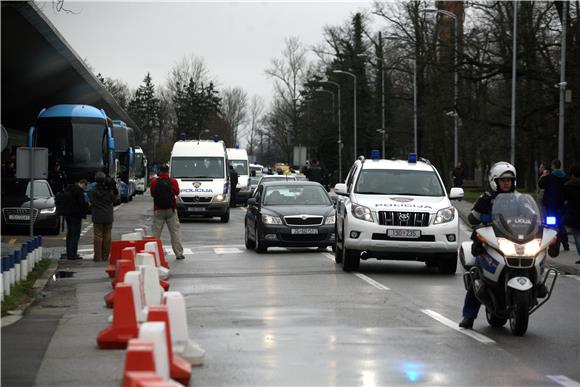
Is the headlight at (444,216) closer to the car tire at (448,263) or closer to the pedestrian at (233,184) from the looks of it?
the car tire at (448,263)

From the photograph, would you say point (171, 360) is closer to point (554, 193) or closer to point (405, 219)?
point (405, 219)

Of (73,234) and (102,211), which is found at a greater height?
(102,211)

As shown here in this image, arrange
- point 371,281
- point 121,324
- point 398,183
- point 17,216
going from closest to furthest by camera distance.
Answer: point 121,324
point 371,281
point 398,183
point 17,216

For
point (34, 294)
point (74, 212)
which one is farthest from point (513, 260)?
point (74, 212)

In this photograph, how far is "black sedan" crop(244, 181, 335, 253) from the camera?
77.8ft

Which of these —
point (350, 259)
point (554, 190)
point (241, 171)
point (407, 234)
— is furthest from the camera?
point (241, 171)

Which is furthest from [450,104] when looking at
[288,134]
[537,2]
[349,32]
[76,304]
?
[288,134]

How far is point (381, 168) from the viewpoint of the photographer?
20719mm

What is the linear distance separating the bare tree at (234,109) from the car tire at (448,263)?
5445 inches

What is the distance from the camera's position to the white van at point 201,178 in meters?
39.5

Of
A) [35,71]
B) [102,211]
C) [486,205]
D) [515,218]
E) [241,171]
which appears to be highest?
[35,71]

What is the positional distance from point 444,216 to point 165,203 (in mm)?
6141

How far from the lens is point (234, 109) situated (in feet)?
527

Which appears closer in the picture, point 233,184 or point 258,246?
point 258,246
